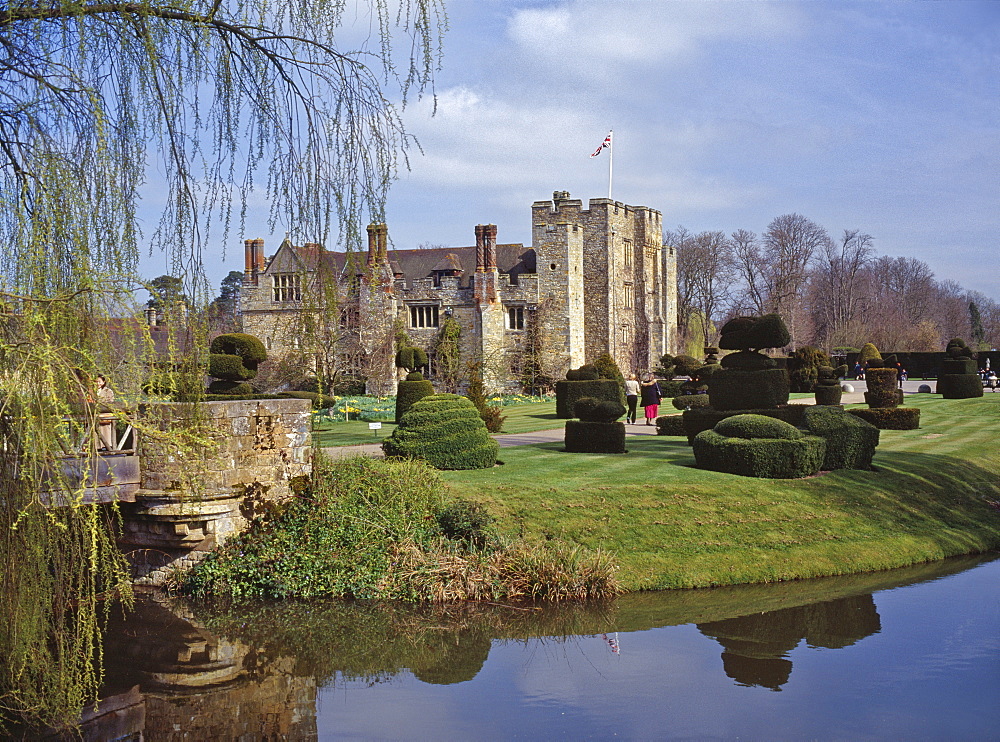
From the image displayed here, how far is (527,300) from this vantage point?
1700 inches

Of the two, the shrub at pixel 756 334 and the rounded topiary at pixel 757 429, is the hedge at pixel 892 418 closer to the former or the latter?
the shrub at pixel 756 334

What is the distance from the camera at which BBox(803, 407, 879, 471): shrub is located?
17.3 meters

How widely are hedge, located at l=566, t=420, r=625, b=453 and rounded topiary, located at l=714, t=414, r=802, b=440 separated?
248cm

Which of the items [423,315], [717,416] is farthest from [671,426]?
[423,315]

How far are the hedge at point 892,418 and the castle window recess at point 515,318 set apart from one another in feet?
68.7

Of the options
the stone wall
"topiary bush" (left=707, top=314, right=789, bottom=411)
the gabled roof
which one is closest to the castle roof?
the gabled roof

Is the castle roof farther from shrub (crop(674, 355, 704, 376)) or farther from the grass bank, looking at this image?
the grass bank

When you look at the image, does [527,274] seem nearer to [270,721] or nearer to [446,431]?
[446,431]

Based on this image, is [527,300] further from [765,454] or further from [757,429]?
[765,454]

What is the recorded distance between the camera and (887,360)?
4816cm

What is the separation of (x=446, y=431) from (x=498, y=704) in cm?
780

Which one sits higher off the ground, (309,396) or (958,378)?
(309,396)

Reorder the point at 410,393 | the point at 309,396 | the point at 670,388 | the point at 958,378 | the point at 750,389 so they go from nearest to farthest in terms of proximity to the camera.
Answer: the point at 750,389 < the point at 309,396 < the point at 410,393 < the point at 958,378 < the point at 670,388

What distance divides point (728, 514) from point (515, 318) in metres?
29.7
